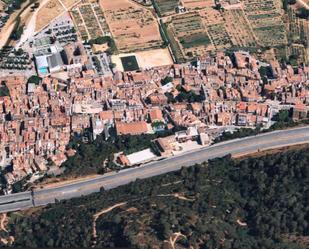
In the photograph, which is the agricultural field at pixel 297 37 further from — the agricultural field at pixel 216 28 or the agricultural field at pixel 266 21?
the agricultural field at pixel 216 28

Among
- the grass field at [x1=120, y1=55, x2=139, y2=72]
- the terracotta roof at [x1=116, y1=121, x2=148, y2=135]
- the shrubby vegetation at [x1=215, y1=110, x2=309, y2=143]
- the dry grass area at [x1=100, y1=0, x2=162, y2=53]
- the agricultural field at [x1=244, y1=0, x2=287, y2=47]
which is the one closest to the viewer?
the shrubby vegetation at [x1=215, y1=110, x2=309, y2=143]

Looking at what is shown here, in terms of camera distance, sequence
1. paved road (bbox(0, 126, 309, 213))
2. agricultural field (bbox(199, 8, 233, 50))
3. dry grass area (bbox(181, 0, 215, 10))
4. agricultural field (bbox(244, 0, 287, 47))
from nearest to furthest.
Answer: paved road (bbox(0, 126, 309, 213)) < agricultural field (bbox(199, 8, 233, 50)) < agricultural field (bbox(244, 0, 287, 47)) < dry grass area (bbox(181, 0, 215, 10))

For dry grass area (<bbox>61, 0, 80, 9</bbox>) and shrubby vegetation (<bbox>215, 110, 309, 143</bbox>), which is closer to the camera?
shrubby vegetation (<bbox>215, 110, 309, 143</bbox>)

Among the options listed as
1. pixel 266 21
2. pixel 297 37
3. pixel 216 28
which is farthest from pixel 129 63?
pixel 297 37

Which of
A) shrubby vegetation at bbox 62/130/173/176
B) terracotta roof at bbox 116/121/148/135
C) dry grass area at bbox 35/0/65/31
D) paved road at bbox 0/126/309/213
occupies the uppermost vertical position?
dry grass area at bbox 35/0/65/31

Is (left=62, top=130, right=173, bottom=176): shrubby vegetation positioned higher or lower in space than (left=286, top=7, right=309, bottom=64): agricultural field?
lower

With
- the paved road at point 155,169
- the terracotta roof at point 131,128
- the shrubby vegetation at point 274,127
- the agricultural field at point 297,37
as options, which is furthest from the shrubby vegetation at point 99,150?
the agricultural field at point 297,37

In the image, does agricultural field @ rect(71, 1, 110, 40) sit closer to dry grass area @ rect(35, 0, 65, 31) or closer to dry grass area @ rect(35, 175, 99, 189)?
dry grass area @ rect(35, 0, 65, 31)

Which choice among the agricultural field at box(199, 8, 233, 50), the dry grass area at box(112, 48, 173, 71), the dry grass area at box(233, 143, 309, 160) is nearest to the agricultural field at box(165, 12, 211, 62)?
the agricultural field at box(199, 8, 233, 50)
